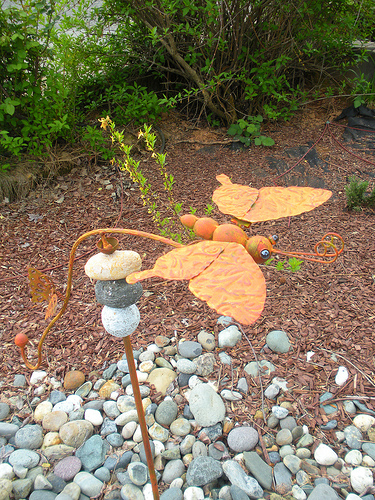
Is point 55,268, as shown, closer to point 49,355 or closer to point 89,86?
point 49,355

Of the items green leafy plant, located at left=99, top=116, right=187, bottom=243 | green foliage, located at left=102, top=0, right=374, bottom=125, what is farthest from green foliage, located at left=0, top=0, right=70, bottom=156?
green leafy plant, located at left=99, top=116, right=187, bottom=243

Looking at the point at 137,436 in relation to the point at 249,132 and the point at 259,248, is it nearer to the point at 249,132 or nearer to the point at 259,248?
the point at 259,248

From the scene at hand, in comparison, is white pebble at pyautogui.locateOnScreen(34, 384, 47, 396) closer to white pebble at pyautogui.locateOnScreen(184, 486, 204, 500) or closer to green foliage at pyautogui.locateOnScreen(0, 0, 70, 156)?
white pebble at pyautogui.locateOnScreen(184, 486, 204, 500)

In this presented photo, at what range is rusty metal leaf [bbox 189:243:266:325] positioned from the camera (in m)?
0.60

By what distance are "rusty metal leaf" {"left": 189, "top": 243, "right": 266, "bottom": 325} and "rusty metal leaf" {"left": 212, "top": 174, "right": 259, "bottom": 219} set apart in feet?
0.59

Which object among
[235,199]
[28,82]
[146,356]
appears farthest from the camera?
[28,82]

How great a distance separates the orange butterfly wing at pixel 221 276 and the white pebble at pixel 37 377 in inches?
51.3

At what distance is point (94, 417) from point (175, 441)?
1.19 feet

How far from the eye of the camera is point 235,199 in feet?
2.88

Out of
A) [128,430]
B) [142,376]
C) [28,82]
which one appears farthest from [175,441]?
[28,82]

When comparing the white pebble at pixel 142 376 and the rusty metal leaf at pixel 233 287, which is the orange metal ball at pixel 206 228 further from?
the white pebble at pixel 142 376

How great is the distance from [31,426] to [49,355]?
1.19 feet

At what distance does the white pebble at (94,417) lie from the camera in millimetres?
1479

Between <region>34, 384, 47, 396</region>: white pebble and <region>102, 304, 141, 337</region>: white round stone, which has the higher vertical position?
<region>102, 304, 141, 337</region>: white round stone
